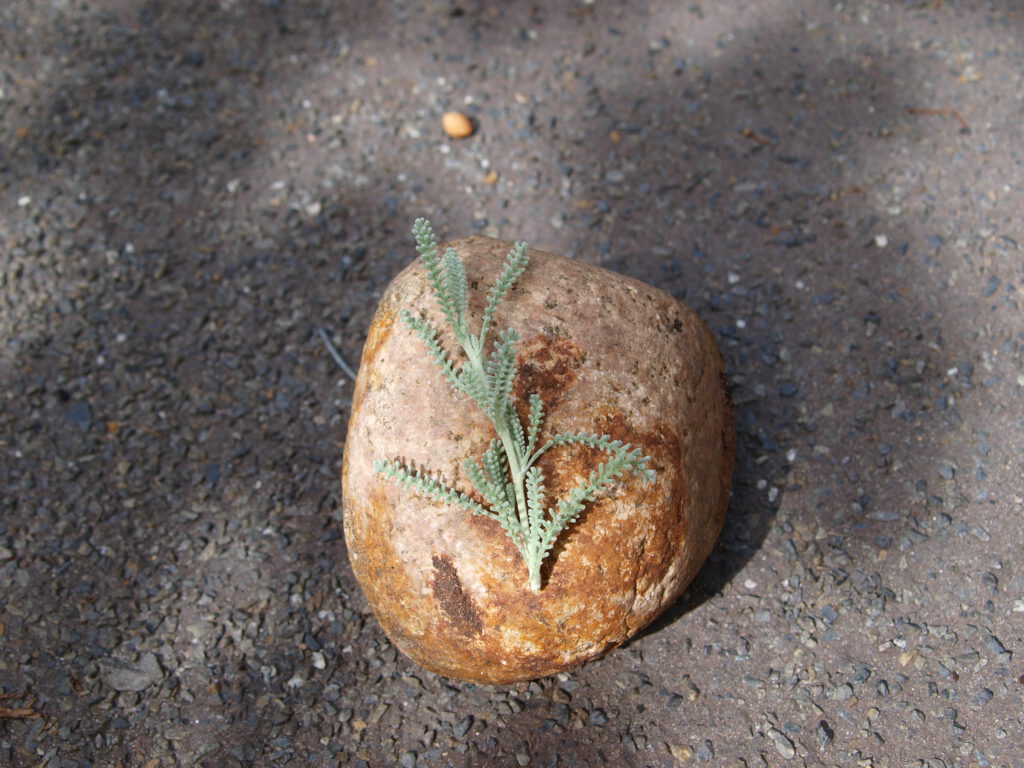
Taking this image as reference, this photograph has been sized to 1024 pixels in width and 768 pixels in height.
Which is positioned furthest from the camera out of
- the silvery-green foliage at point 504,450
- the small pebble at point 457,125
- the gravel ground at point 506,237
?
the small pebble at point 457,125

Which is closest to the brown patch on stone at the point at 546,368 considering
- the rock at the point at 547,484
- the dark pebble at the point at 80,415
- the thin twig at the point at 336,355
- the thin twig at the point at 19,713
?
the rock at the point at 547,484

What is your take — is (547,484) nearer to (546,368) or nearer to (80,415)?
(546,368)

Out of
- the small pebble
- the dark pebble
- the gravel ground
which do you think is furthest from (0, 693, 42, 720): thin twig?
the small pebble

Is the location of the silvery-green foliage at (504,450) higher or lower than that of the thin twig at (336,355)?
higher

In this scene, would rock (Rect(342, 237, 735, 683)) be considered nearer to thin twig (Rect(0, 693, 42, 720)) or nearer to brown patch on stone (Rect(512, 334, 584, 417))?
brown patch on stone (Rect(512, 334, 584, 417))

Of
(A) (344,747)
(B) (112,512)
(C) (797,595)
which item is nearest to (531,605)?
(A) (344,747)

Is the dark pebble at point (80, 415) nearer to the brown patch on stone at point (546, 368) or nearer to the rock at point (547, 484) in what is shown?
the rock at point (547, 484)

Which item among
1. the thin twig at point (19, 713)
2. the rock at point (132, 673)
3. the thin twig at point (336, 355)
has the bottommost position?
the rock at point (132, 673)
